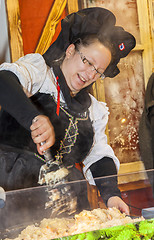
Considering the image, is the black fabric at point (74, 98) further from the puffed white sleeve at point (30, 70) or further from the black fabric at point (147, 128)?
the black fabric at point (147, 128)

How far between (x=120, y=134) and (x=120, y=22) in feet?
1.01

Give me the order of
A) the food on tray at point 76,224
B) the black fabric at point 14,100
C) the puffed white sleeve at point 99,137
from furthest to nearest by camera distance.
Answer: the puffed white sleeve at point 99,137
the black fabric at point 14,100
the food on tray at point 76,224

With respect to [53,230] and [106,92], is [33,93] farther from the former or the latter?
[53,230]

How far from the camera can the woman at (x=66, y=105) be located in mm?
647

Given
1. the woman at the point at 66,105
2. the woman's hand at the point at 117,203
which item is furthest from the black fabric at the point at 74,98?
the woman's hand at the point at 117,203

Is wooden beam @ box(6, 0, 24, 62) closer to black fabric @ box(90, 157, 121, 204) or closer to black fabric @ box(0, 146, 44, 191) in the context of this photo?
black fabric @ box(0, 146, 44, 191)

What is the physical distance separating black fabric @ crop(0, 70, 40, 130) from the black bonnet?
0.40ft

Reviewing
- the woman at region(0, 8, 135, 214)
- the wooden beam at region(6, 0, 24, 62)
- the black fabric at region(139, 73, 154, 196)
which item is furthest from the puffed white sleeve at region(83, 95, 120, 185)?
the wooden beam at region(6, 0, 24, 62)

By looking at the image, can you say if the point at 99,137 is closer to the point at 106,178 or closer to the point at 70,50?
the point at 106,178

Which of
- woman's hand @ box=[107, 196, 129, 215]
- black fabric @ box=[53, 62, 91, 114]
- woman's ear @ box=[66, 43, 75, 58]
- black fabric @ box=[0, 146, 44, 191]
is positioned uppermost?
woman's ear @ box=[66, 43, 75, 58]

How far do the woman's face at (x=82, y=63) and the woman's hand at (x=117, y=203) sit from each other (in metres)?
0.29

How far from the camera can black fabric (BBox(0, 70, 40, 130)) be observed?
0.62 meters

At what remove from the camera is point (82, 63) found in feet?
2.37

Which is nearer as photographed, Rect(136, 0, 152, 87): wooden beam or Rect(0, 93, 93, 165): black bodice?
Rect(0, 93, 93, 165): black bodice
